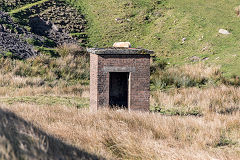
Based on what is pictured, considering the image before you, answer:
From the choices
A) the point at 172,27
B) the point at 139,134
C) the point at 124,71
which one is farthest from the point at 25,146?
the point at 172,27

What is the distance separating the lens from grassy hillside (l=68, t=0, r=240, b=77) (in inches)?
1102

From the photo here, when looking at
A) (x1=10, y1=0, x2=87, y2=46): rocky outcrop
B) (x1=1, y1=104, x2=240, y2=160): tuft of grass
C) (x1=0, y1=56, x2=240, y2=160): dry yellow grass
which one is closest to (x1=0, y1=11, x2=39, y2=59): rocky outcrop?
(x1=10, y1=0, x2=87, y2=46): rocky outcrop

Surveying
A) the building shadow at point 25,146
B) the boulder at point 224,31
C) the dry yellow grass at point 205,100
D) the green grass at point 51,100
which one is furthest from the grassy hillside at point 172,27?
the building shadow at point 25,146

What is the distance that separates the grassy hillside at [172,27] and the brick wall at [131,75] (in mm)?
12303

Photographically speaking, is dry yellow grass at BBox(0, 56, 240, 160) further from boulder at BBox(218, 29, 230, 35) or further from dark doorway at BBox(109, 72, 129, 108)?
boulder at BBox(218, 29, 230, 35)

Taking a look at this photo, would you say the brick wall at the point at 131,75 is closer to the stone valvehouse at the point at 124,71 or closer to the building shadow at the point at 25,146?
the stone valvehouse at the point at 124,71

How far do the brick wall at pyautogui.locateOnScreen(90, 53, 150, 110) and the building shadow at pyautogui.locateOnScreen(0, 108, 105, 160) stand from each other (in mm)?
6885

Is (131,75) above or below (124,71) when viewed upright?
below

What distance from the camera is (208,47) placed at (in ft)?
93.0

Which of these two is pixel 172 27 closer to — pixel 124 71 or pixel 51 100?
pixel 51 100

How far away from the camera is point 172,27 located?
33594 mm

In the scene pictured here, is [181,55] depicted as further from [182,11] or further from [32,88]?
[32,88]

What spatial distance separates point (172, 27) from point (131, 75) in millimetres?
22332

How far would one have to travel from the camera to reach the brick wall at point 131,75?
12.1m
